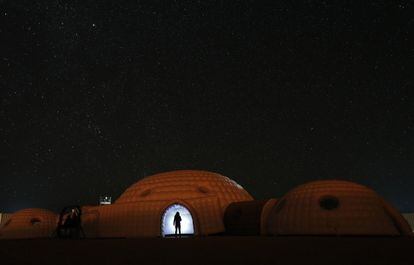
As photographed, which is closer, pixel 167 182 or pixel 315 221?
pixel 315 221

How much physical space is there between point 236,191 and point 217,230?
20.8 feet

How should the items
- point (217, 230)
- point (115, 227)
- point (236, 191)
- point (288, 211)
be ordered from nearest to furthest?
1. point (288, 211)
2. point (217, 230)
3. point (115, 227)
4. point (236, 191)

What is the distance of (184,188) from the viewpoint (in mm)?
35219

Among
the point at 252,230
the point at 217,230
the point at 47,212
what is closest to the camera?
the point at 252,230

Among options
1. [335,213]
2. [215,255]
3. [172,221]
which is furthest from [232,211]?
[215,255]

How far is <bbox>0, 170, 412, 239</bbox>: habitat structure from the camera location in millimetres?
25547

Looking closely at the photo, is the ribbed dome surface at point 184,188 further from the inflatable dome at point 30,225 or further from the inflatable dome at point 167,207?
the inflatable dome at point 30,225

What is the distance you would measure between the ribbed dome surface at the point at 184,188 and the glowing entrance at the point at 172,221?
1109 mm

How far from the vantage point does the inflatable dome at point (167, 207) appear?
33.0 m

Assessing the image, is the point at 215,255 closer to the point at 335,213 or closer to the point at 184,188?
the point at 335,213

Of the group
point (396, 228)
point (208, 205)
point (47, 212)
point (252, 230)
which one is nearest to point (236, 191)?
point (208, 205)

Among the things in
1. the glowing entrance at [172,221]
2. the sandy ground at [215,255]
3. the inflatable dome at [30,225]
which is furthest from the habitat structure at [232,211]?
the sandy ground at [215,255]

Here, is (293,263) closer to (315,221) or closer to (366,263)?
(366,263)

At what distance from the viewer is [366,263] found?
6.13 metres
